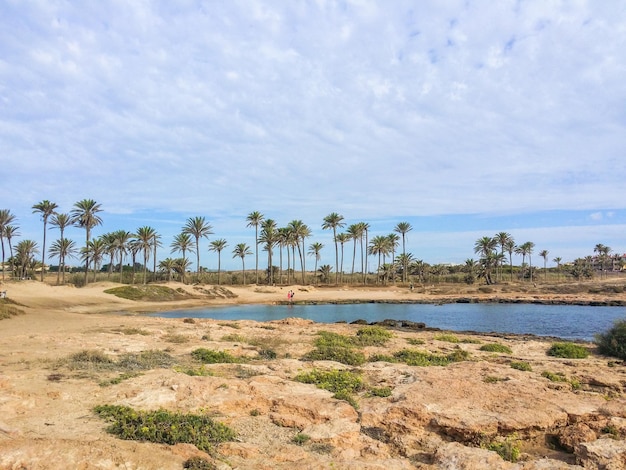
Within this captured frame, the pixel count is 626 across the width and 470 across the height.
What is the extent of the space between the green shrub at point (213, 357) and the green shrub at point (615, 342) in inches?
635

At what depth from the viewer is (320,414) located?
8.84 meters

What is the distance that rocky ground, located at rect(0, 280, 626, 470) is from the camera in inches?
265

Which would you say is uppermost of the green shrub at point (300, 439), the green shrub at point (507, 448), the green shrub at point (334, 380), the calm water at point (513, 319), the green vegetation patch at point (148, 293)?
the green shrub at point (334, 380)

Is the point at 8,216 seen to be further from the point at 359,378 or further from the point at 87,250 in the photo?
the point at 359,378

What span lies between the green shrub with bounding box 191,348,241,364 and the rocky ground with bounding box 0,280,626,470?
43 cm

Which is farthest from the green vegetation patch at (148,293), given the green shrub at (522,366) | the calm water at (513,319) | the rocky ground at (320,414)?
the green shrub at (522,366)

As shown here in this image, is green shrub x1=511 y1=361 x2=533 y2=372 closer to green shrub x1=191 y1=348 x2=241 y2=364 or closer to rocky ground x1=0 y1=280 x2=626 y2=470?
rocky ground x1=0 y1=280 x2=626 y2=470

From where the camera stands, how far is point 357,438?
7953mm

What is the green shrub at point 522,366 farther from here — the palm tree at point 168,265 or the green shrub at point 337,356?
the palm tree at point 168,265

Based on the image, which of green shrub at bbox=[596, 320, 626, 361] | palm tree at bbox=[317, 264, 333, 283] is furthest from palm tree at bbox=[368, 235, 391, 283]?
green shrub at bbox=[596, 320, 626, 361]

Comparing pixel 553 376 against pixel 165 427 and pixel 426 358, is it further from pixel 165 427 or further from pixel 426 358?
pixel 165 427

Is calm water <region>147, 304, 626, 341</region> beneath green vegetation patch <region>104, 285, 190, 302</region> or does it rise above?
beneath

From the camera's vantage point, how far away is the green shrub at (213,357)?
570 inches

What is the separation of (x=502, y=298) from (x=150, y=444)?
232 ft
